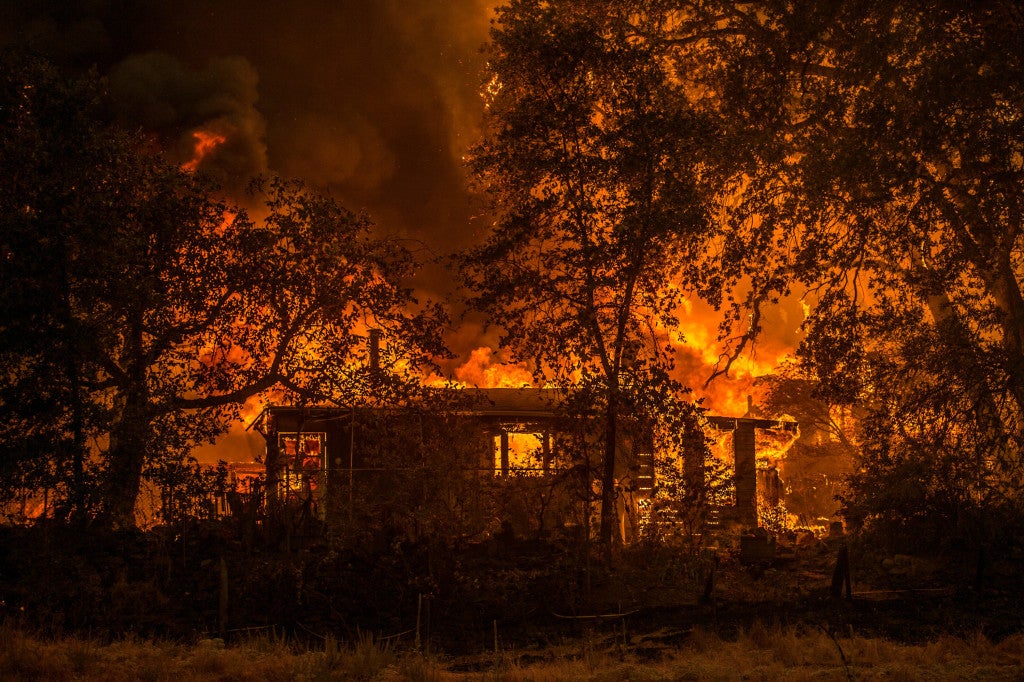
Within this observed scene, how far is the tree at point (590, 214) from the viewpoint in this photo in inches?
598

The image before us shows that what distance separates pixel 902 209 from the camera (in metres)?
15.0

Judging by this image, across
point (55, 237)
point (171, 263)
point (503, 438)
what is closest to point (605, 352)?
point (171, 263)

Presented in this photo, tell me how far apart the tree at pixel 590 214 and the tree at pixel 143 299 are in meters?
1.87

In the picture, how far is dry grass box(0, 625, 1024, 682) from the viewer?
31.8 ft

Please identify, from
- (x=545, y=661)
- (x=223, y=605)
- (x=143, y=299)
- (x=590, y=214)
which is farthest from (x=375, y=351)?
(x=545, y=661)

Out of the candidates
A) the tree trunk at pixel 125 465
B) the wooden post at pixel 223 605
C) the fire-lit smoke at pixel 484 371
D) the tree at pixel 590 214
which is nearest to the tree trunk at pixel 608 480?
the tree at pixel 590 214

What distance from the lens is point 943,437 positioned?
15.4 meters

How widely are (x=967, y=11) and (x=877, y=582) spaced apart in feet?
30.4

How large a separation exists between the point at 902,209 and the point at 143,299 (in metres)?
12.2

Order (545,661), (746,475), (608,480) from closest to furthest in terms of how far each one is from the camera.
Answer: (545,661), (608,480), (746,475)

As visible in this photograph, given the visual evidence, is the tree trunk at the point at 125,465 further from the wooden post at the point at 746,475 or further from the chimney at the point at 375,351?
the wooden post at the point at 746,475

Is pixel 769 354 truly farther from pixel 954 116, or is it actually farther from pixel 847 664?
pixel 847 664

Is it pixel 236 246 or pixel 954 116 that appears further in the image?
pixel 236 246

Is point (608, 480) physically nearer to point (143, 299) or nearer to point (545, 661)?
point (545, 661)
